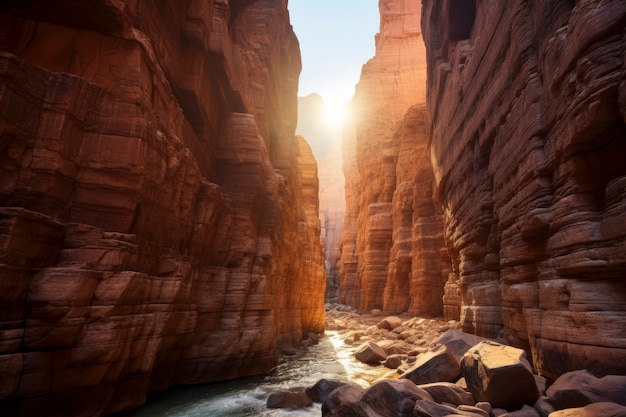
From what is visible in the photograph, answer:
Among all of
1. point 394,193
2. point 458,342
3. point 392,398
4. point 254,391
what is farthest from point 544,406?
point 394,193

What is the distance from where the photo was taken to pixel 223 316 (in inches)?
406

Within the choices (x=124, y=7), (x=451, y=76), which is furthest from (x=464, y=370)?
(x=451, y=76)

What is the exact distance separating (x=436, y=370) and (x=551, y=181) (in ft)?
15.8

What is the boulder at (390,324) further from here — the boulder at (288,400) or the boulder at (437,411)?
the boulder at (437,411)

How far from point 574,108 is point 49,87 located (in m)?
9.35

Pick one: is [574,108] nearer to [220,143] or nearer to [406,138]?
[220,143]

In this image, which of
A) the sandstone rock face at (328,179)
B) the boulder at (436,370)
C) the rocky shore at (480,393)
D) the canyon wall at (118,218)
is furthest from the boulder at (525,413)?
the sandstone rock face at (328,179)

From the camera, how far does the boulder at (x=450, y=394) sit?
20.5 feet

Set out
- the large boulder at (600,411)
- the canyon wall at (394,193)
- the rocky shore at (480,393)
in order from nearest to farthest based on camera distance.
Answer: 1. the large boulder at (600,411)
2. the rocky shore at (480,393)
3. the canyon wall at (394,193)

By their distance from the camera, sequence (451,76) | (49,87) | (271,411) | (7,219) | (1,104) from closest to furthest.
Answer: (7,219) → (1,104) → (49,87) → (271,411) → (451,76)

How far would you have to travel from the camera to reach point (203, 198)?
9.99 meters

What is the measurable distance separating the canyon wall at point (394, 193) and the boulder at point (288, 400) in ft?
74.0

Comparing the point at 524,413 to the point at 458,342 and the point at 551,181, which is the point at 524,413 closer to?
the point at 458,342

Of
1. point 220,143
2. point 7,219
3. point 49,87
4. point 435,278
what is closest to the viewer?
point 7,219
